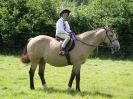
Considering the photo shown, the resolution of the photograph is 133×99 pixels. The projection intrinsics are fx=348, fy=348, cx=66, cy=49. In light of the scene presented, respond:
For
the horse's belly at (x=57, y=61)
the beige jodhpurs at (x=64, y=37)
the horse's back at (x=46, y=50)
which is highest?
the beige jodhpurs at (x=64, y=37)

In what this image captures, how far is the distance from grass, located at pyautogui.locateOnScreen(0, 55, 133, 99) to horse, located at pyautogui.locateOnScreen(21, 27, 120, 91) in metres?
0.62

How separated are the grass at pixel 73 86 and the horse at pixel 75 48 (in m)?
0.62

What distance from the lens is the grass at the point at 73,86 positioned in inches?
400

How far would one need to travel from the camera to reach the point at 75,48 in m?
10.9

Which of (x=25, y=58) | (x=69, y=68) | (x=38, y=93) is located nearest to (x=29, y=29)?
(x=69, y=68)

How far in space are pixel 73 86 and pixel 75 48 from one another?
5.37ft

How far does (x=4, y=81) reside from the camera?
1245 cm

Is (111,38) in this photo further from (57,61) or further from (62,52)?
(57,61)

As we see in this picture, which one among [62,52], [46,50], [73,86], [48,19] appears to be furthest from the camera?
[48,19]

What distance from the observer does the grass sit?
10.1 meters

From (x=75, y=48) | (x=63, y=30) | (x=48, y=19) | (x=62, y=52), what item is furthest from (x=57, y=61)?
(x=48, y=19)

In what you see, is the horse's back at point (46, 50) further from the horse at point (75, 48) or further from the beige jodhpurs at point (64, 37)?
the beige jodhpurs at point (64, 37)

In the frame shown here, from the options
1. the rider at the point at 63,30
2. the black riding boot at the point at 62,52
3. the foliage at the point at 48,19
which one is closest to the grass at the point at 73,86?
the black riding boot at the point at 62,52

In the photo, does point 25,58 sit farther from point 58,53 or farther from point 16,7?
point 16,7
